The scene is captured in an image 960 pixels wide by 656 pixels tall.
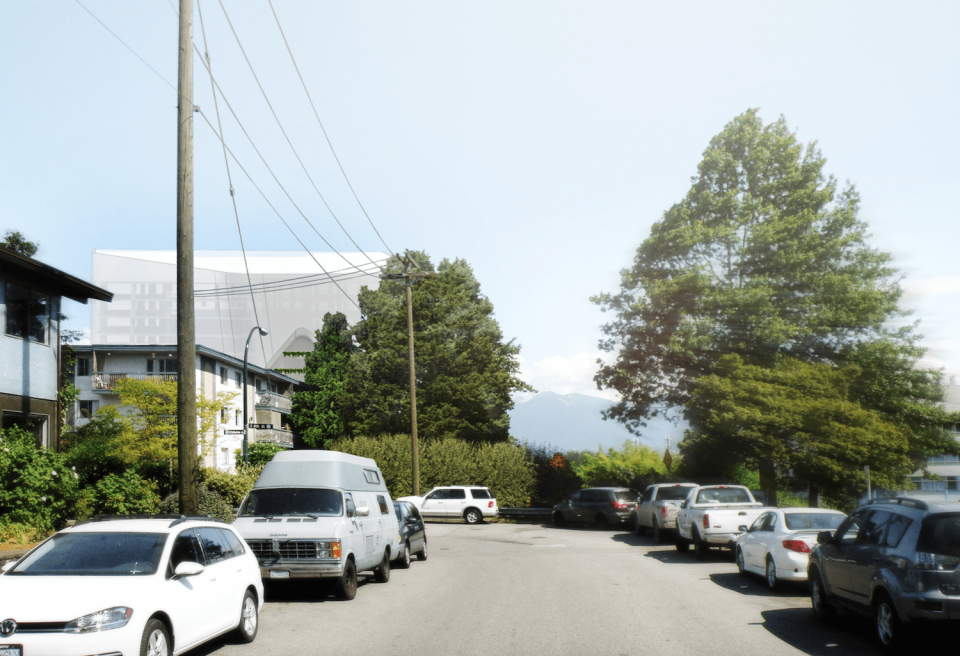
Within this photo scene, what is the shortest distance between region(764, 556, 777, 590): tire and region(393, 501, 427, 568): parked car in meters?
7.68

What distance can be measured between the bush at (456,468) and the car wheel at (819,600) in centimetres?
3114

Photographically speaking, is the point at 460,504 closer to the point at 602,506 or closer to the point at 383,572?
the point at 602,506

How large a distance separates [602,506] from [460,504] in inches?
265

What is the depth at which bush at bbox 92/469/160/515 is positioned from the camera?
65.5 ft

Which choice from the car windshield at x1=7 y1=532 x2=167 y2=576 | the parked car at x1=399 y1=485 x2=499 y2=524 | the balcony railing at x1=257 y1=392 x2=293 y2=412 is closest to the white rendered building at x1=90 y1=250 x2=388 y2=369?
the balcony railing at x1=257 y1=392 x2=293 y2=412

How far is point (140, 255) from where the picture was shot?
300 ft

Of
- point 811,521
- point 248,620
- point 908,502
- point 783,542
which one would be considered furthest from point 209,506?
point 908,502

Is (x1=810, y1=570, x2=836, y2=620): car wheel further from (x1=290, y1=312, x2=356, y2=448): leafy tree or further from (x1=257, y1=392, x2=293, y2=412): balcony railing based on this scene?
(x1=257, y1=392, x2=293, y2=412): balcony railing

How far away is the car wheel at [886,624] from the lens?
27.3 feet

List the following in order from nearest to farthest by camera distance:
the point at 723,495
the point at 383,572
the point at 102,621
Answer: the point at 102,621
the point at 383,572
the point at 723,495

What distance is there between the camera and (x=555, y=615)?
1145 centimetres

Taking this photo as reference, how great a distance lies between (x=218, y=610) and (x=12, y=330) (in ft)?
46.3

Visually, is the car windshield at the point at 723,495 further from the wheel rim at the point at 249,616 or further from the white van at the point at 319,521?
the wheel rim at the point at 249,616

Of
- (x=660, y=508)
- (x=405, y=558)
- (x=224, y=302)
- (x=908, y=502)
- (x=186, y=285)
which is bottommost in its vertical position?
(x=405, y=558)
